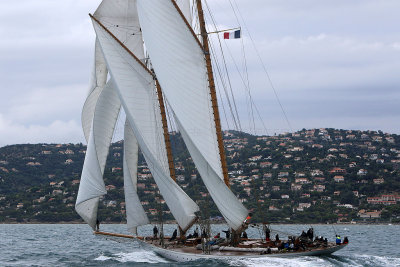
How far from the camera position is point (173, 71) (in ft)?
145

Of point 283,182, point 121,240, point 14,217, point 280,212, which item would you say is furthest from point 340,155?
point 121,240

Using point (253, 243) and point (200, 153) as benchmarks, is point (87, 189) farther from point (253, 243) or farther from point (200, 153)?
point (253, 243)

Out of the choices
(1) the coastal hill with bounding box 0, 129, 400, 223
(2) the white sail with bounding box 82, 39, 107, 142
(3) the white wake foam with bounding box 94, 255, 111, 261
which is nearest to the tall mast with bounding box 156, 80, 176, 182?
(2) the white sail with bounding box 82, 39, 107, 142

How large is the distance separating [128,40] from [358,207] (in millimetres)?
101361

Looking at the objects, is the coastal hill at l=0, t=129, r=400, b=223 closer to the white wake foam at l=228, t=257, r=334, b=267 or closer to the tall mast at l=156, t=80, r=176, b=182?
the tall mast at l=156, t=80, r=176, b=182

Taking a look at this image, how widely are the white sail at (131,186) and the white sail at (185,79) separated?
7.63 meters

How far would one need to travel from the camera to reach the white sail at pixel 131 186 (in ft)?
163

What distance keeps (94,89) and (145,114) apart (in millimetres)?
4338

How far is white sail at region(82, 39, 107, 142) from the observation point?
162ft

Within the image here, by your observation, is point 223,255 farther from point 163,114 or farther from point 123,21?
point 123,21

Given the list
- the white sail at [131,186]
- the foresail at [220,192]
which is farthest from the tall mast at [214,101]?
the white sail at [131,186]

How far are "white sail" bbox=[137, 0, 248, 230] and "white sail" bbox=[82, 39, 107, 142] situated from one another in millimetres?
6203

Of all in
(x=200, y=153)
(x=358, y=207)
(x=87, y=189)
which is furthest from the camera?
(x=358, y=207)

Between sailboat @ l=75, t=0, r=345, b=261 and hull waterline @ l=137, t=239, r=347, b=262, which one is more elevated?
sailboat @ l=75, t=0, r=345, b=261
